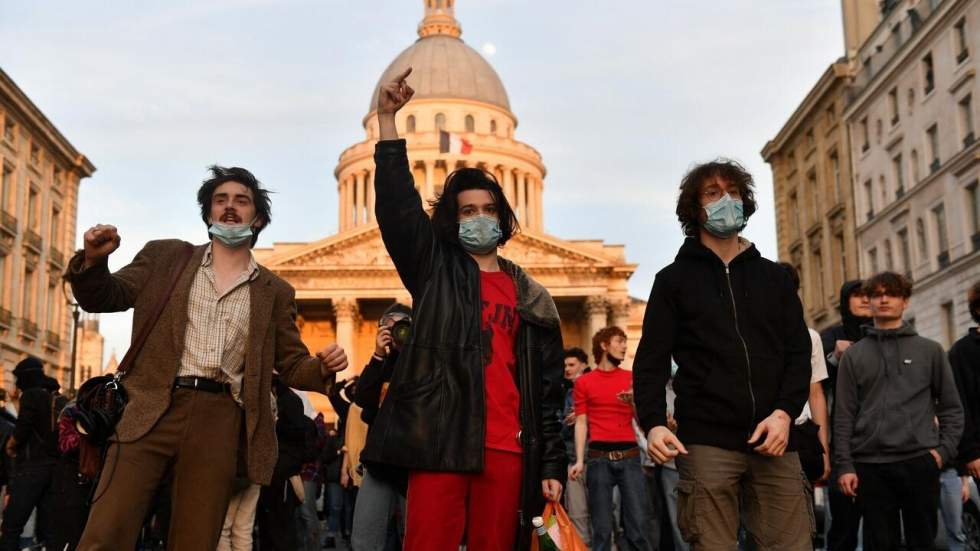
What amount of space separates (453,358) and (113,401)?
1.32 meters

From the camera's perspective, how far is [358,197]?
74.7 m

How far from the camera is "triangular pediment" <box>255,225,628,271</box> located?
2154 inches

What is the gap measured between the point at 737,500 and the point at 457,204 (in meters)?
1.61

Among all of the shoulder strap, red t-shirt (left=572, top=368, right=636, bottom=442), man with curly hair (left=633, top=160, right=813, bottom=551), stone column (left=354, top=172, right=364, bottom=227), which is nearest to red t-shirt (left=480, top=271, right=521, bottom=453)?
man with curly hair (left=633, top=160, right=813, bottom=551)

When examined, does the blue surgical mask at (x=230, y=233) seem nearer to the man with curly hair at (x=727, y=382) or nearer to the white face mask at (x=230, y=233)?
the white face mask at (x=230, y=233)

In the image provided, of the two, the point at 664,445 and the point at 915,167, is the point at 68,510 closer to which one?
the point at 664,445

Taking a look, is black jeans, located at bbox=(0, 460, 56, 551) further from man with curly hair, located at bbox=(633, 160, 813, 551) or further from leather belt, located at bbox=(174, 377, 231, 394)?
man with curly hair, located at bbox=(633, 160, 813, 551)

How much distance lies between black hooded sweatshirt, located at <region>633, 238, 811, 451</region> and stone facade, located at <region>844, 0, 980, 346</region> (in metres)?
27.3

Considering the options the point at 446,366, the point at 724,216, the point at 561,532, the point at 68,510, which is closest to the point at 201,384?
the point at 446,366

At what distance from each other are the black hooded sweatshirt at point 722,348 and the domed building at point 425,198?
1279 inches

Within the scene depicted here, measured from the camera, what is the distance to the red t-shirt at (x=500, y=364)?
423 centimetres

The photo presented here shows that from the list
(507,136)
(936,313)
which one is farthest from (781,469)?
(507,136)

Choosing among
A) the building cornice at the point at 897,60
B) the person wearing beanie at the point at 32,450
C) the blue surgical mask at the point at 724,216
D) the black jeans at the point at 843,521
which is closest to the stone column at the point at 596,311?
the building cornice at the point at 897,60

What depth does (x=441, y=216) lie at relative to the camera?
4680 millimetres
